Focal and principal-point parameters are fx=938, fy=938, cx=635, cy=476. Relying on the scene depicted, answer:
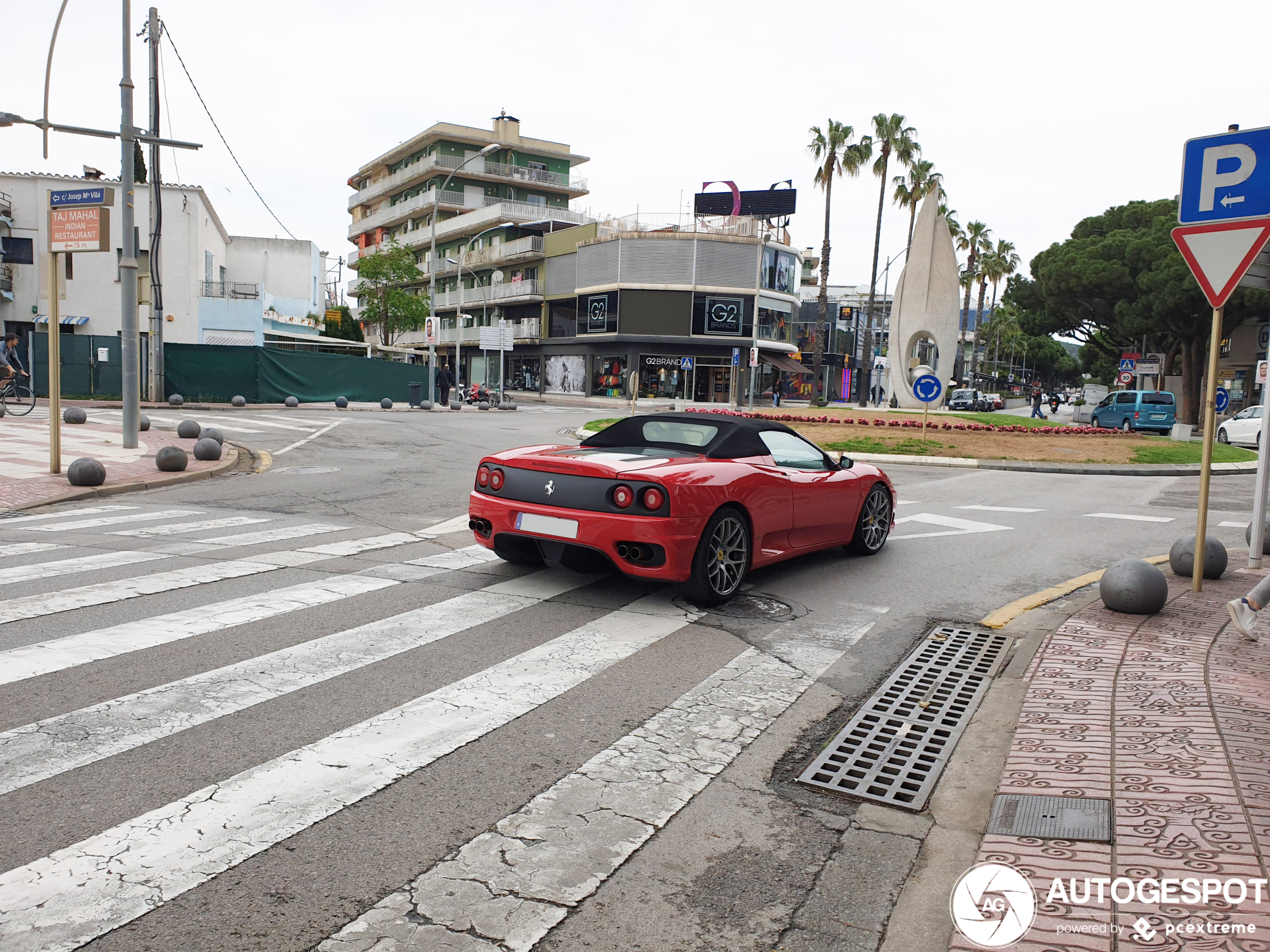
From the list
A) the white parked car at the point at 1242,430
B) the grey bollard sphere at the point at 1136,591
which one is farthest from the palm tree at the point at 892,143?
the grey bollard sphere at the point at 1136,591

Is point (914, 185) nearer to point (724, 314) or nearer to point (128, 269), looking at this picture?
point (724, 314)

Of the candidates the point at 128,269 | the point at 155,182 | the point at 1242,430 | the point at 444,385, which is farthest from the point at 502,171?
the point at 128,269

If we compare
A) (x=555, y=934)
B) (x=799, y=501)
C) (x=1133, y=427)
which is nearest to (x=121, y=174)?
(x=799, y=501)

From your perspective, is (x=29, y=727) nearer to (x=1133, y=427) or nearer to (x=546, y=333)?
(x=1133, y=427)

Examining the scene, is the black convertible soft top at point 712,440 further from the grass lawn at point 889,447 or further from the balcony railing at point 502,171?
the balcony railing at point 502,171

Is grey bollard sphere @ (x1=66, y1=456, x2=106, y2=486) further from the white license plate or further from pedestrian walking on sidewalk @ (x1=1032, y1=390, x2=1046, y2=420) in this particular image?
pedestrian walking on sidewalk @ (x1=1032, y1=390, x2=1046, y2=420)

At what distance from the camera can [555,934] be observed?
258 cm

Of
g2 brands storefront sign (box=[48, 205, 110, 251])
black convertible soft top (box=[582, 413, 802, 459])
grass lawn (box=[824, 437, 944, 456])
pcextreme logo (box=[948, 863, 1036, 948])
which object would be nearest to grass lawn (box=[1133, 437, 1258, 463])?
grass lawn (box=[824, 437, 944, 456])

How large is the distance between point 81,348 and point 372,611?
2614 centimetres

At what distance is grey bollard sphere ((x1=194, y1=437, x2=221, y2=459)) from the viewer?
13500 mm

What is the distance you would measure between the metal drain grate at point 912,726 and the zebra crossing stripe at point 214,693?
2.35 m

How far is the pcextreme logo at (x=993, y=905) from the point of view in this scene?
256 centimetres

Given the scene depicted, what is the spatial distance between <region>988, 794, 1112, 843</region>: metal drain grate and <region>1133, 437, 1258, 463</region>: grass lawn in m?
18.4

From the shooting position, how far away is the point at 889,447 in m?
20.2
